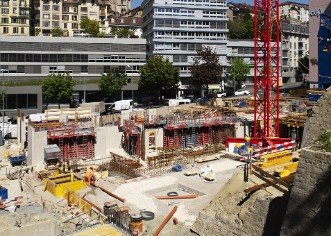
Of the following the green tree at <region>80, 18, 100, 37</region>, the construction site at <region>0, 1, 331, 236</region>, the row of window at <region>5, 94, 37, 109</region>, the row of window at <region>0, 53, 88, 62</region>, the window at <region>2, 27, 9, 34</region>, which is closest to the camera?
the construction site at <region>0, 1, 331, 236</region>

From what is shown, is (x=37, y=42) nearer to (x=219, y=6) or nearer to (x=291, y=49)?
(x=219, y=6)

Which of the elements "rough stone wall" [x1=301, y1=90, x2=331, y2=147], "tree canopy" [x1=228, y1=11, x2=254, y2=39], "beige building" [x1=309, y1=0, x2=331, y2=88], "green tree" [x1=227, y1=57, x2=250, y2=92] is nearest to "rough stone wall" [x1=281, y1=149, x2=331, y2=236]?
"rough stone wall" [x1=301, y1=90, x2=331, y2=147]

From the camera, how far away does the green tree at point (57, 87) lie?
170ft

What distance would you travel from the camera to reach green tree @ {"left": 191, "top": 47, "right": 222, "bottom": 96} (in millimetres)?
57562

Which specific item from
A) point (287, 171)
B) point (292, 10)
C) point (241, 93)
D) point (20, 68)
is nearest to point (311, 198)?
point (287, 171)

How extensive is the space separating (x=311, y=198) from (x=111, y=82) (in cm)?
4450

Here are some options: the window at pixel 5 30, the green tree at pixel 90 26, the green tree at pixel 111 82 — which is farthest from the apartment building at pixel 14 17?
the green tree at pixel 111 82

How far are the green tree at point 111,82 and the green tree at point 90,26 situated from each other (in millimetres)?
18493

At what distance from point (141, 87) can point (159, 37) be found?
27.5ft

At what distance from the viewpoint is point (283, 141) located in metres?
33.4

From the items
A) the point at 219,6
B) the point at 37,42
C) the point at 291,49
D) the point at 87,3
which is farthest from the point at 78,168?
the point at 291,49

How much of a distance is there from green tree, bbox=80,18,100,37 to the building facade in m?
13.9

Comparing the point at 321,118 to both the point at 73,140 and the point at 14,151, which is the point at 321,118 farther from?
the point at 14,151

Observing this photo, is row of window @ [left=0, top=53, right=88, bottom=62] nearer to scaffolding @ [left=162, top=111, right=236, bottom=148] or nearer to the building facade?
the building facade
